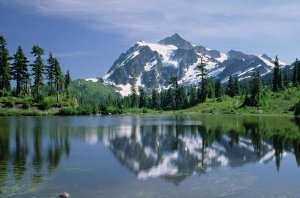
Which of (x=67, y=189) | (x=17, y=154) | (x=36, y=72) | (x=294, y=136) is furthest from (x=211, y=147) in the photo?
(x=36, y=72)

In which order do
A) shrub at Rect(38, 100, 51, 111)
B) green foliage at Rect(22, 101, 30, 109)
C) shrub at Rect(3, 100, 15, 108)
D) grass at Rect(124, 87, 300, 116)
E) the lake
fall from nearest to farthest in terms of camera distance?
the lake
shrub at Rect(3, 100, 15, 108)
green foliage at Rect(22, 101, 30, 109)
grass at Rect(124, 87, 300, 116)
shrub at Rect(38, 100, 51, 111)

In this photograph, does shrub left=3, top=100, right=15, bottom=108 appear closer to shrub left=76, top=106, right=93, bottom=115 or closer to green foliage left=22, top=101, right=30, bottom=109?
green foliage left=22, top=101, right=30, bottom=109

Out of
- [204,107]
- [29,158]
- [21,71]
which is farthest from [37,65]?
[29,158]

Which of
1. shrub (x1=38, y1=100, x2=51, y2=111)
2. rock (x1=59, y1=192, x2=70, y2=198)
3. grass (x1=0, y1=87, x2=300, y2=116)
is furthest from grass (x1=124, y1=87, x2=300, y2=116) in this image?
rock (x1=59, y1=192, x2=70, y2=198)

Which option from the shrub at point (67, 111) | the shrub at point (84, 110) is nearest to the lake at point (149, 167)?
the shrub at point (67, 111)

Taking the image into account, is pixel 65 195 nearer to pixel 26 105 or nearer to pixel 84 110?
pixel 26 105

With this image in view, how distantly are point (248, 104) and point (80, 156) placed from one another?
121378 millimetres

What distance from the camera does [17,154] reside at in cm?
3819

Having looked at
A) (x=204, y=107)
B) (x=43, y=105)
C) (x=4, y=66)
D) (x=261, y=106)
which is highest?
(x=4, y=66)

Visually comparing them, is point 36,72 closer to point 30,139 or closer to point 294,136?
point 30,139

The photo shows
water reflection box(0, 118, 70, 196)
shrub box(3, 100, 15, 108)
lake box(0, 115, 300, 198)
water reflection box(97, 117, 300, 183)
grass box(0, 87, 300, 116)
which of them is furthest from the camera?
grass box(0, 87, 300, 116)

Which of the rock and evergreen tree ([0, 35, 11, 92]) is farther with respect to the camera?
evergreen tree ([0, 35, 11, 92])

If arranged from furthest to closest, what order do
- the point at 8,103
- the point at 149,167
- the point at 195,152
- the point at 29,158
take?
the point at 8,103 → the point at 195,152 → the point at 29,158 → the point at 149,167

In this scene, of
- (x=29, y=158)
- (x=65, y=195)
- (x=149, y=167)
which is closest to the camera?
(x=65, y=195)
